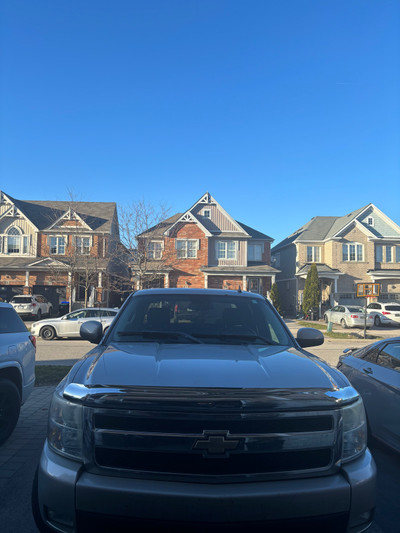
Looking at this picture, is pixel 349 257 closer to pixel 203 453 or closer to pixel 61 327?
pixel 61 327

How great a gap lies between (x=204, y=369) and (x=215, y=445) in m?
0.47

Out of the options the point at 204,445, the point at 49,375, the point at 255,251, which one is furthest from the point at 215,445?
the point at 255,251

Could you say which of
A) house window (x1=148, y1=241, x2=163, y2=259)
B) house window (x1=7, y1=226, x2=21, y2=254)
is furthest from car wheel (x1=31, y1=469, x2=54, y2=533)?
house window (x1=7, y1=226, x2=21, y2=254)

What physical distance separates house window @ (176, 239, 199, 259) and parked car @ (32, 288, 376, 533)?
28687 millimetres

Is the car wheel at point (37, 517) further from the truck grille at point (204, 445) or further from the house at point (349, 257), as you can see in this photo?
the house at point (349, 257)

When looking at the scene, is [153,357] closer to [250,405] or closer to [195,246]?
[250,405]

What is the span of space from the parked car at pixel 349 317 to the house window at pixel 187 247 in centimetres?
1146

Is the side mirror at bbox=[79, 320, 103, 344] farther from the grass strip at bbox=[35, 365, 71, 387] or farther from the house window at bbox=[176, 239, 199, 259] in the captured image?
the house window at bbox=[176, 239, 199, 259]

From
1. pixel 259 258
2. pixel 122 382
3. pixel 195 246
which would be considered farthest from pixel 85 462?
pixel 259 258

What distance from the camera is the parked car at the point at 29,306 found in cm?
2429

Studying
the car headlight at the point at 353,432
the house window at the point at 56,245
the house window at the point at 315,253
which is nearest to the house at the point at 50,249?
the house window at the point at 56,245

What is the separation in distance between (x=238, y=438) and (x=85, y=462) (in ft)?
2.77

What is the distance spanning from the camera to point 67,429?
2211 mm

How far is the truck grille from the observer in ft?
6.79
